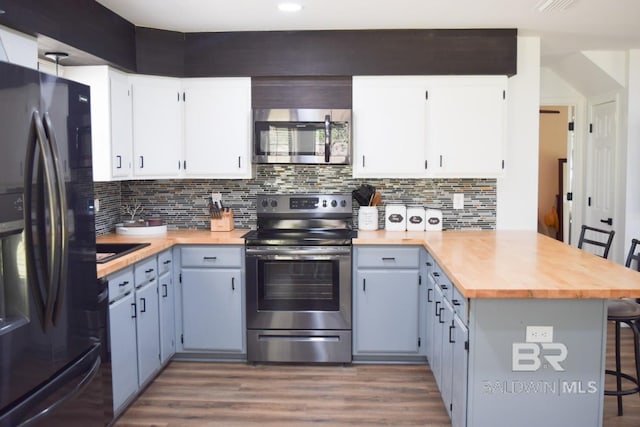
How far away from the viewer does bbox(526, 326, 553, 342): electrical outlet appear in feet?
7.31

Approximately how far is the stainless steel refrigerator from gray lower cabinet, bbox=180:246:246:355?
1.48m

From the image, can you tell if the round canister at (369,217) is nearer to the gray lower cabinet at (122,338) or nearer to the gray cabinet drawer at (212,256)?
the gray cabinet drawer at (212,256)

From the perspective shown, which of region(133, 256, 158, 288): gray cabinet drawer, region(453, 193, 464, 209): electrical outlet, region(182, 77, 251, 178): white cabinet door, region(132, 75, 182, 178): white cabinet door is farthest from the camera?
region(453, 193, 464, 209): electrical outlet

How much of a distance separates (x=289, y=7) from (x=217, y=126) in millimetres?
1077

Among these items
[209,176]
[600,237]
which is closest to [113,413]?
[209,176]

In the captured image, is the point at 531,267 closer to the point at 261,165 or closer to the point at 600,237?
the point at 261,165

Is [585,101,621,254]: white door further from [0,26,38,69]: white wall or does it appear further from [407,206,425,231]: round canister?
[0,26,38,69]: white wall

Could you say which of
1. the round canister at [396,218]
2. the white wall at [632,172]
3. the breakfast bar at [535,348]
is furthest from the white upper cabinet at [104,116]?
the white wall at [632,172]

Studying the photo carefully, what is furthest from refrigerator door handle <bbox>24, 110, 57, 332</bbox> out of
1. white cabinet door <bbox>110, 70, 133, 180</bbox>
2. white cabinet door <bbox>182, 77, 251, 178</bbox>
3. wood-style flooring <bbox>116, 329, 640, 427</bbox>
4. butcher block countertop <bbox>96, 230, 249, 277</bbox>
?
white cabinet door <bbox>182, 77, 251, 178</bbox>

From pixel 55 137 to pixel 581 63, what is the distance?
419 cm

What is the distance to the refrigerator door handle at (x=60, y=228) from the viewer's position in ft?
6.31

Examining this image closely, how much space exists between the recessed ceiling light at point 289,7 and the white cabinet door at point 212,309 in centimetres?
172

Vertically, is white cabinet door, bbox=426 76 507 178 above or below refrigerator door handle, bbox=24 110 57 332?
above

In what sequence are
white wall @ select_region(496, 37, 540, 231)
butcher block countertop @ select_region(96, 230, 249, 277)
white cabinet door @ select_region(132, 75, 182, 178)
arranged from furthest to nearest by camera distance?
white wall @ select_region(496, 37, 540, 231) < white cabinet door @ select_region(132, 75, 182, 178) < butcher block countertop @ select_region(96, 230, 249, 277)
